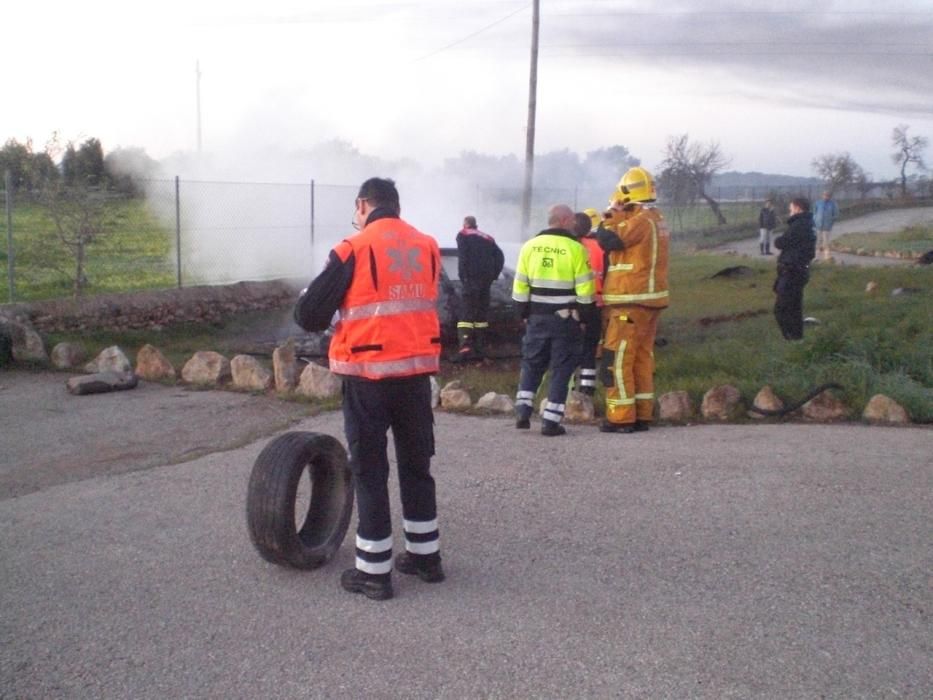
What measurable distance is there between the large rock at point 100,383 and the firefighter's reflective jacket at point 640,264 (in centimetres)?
506

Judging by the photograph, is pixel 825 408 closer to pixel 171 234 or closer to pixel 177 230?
pixel 177 230

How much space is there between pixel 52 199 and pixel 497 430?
855cm

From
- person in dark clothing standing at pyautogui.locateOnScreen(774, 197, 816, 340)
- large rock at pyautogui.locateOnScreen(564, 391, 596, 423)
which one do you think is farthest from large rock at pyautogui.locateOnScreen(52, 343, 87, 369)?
person in dark clothing standing at pyautogui.locateOnScreen(774, 197, 816, 340)

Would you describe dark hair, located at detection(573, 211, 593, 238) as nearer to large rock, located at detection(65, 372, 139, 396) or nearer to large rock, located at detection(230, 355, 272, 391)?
large rock, located at detection(230, 355, 272, 391)

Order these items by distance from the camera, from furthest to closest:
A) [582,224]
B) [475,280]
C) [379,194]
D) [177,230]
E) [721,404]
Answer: [177,230] < [475,280] < [582,224] < [721,404] < [379,194]

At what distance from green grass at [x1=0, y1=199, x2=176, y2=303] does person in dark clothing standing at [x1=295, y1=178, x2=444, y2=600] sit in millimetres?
10276

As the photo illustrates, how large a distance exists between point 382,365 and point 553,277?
3687 mm

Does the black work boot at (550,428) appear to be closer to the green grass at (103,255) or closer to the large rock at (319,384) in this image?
the large rock at (319,384)

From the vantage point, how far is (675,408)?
8633mm

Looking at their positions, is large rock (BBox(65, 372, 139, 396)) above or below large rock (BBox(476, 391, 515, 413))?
below

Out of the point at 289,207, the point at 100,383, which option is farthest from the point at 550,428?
the point at 289,207

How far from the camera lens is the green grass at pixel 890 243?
28002 mm

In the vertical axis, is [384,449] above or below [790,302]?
below

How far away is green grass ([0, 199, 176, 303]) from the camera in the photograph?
14.2 metres
